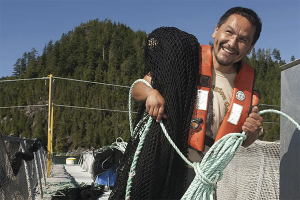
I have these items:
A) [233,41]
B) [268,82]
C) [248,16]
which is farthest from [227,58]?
[268,82]

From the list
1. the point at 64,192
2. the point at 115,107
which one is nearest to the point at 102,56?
the point at 115,107

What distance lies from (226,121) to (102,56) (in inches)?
6209

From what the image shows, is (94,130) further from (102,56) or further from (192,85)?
(192,85)

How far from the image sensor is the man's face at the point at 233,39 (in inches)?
72.3

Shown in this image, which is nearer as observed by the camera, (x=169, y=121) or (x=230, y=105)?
(x=169, y=121)

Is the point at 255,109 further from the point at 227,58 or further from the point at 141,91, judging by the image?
the point at 141,91

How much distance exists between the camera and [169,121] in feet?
5.52

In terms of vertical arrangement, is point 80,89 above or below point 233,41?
above

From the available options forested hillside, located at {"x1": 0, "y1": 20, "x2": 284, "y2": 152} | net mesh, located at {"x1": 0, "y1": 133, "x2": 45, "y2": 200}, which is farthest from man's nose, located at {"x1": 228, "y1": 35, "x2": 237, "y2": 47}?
forested hillside, located at {"x1": 0, "y1": 20, "x2": 284, "y2": 152}

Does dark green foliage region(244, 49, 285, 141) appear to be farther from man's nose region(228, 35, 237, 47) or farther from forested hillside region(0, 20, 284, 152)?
man's nose region(228, 35, 237, 47)

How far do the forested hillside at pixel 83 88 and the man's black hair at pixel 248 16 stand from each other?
76461 mm

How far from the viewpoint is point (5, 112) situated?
125 metres

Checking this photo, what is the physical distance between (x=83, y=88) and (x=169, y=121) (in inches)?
4789

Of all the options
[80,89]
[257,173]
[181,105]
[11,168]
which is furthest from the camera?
[80,89]
